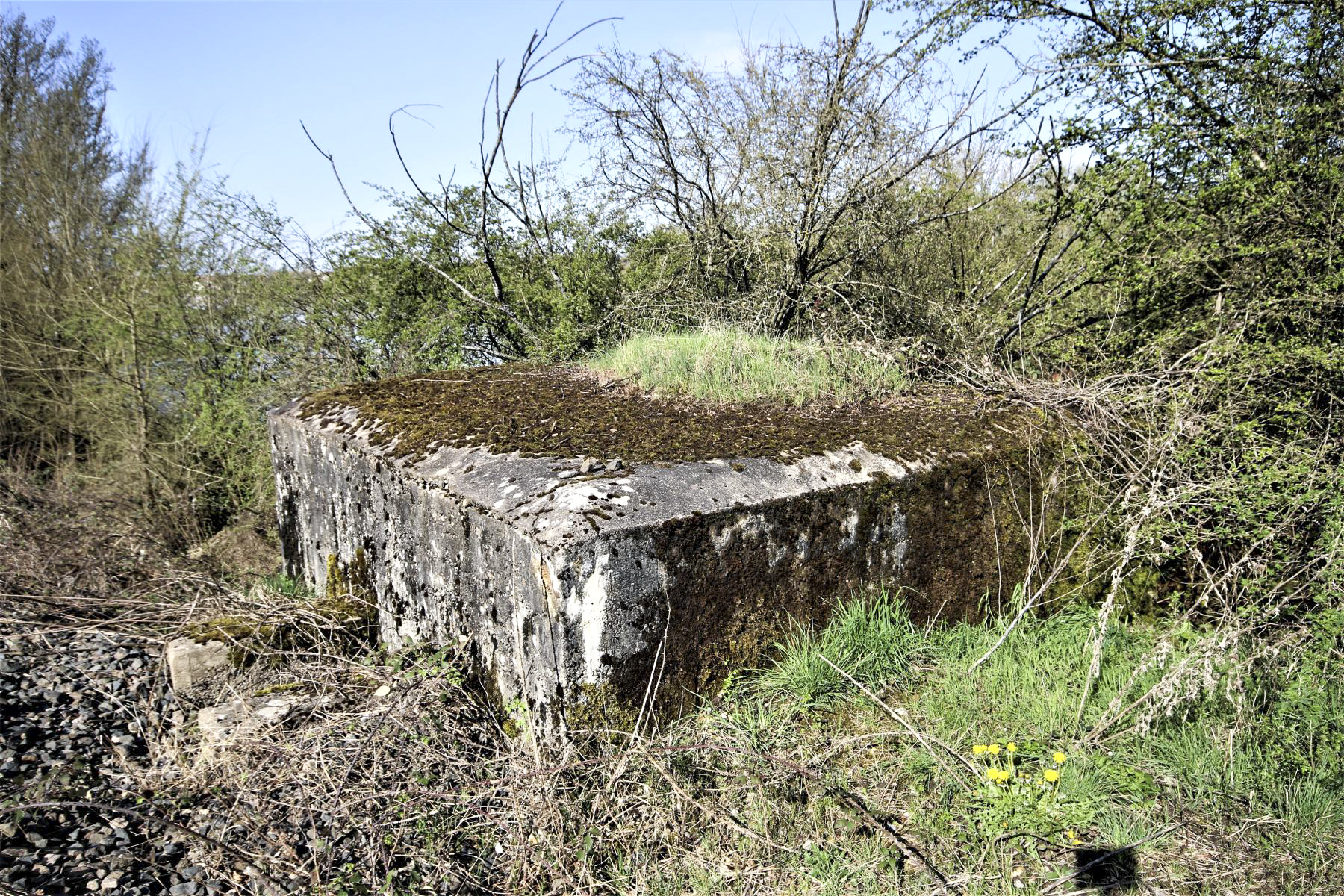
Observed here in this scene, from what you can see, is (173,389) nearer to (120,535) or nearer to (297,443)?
(120,535)

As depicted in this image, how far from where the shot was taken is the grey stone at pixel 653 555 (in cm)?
208

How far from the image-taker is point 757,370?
3.48 meters

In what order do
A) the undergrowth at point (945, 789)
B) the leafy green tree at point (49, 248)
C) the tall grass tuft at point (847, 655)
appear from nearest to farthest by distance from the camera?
1. the undergrowth at point (945, 789)
2. the tall grass tuft at point (847, 655)
3. the leafy green tree at point (49, 248)

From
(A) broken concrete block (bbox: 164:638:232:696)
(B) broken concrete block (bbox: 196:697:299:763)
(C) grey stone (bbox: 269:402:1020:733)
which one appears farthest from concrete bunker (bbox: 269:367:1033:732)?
(A) broken concrete block (bbox: 164:638:232:696)

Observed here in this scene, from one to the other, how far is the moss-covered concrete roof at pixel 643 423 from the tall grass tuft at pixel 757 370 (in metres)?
0.10

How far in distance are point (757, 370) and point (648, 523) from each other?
155cm

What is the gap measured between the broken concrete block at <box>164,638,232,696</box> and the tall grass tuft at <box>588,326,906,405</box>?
2.08 meters

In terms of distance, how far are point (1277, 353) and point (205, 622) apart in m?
4.29

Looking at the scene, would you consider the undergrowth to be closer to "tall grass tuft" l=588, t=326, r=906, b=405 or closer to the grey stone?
the grey stone

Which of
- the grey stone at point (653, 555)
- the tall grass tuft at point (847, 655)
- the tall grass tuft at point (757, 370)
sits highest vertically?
the tall grass tuft at point (757, 370)

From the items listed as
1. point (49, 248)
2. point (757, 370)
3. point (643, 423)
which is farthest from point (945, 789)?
point (49, 248)

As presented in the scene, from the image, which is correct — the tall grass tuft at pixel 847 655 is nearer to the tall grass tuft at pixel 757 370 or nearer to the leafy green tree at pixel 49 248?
the tall grass tuft at pixel 757 370

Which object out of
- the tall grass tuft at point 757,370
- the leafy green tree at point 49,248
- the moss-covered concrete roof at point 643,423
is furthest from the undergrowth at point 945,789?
the leafy green tree at point 49,248

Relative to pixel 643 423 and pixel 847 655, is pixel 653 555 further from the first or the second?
pixel 643 423
